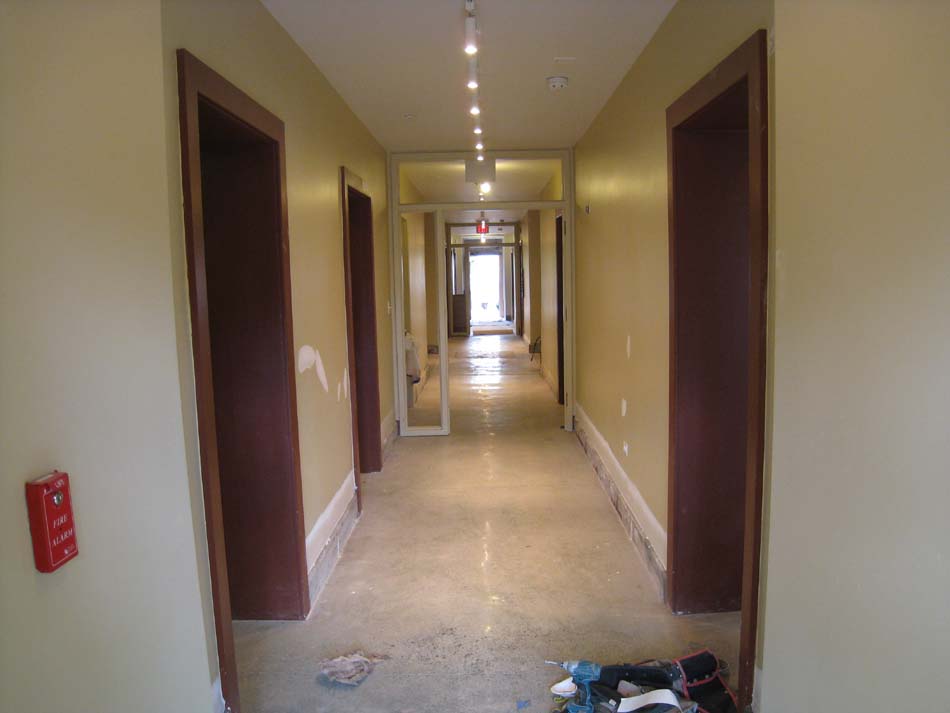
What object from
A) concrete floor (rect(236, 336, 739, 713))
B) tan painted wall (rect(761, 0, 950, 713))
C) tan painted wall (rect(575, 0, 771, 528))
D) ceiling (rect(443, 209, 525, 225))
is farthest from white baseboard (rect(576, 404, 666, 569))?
ceiling (rect(443, 209, 525, 225))

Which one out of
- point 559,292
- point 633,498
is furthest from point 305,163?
point 559,292

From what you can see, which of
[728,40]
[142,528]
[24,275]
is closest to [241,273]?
[142,528]

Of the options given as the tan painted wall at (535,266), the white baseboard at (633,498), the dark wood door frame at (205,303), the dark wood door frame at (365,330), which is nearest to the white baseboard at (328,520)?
the dark wood door frame at (365,330)

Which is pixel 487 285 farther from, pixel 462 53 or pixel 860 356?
pixel 860 356

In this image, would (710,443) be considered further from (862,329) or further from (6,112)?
(6,112)

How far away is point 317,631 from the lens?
2943mm

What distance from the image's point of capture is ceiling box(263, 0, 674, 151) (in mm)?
2861

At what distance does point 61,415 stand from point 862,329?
160 centimetres

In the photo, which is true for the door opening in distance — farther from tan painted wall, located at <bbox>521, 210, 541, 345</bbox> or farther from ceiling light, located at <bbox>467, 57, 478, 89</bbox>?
ceiling light, located at <bbox>467, 57, 478, 89</bbox>

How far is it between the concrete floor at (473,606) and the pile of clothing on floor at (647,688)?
15 cm

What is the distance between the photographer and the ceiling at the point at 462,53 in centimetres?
286

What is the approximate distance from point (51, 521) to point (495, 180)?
22.9 feet

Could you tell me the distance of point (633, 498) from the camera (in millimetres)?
3811

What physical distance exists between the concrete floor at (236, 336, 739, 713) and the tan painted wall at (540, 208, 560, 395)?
2.90 m
